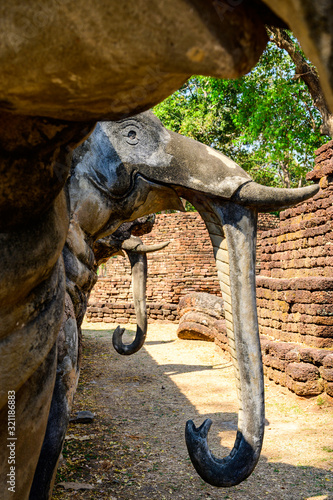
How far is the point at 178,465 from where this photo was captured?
11.7 ft

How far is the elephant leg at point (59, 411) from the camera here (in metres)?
1.45

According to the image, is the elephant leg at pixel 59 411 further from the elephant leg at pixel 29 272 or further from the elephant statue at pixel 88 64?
the elephant statue at pixel 88 64

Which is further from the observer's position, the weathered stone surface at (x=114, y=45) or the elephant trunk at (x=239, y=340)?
the elephant trunk at (x=239, y=340)

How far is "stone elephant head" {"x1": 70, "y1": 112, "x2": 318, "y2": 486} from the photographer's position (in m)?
1.50

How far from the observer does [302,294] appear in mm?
6055


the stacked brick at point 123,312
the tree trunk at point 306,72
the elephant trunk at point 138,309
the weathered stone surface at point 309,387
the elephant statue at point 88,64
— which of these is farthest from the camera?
the stacked brick at point 123,312

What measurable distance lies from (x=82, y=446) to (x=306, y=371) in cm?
263

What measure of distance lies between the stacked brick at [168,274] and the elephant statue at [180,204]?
37.6 ft

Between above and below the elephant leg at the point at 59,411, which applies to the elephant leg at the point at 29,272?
above

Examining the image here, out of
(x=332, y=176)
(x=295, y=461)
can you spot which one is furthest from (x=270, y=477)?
(x=332, y=176)

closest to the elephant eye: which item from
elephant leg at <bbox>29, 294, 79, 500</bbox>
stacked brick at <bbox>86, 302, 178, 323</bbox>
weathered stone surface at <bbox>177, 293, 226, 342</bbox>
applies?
elephant leg at <bbox>29, 294, 79, 500</bbox>

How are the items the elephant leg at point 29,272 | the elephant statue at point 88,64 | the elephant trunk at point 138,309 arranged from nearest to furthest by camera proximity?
the elephant statue at point 88,64 < the elephant leg at point 29,272 < the elephant trunk at point 138,309

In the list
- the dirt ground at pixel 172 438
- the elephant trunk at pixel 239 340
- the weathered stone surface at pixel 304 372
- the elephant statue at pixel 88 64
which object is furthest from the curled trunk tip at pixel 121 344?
Result: the weathered stone surface at pixel 304 372

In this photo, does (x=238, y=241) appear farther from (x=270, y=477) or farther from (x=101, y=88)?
(x=270, y=477)
